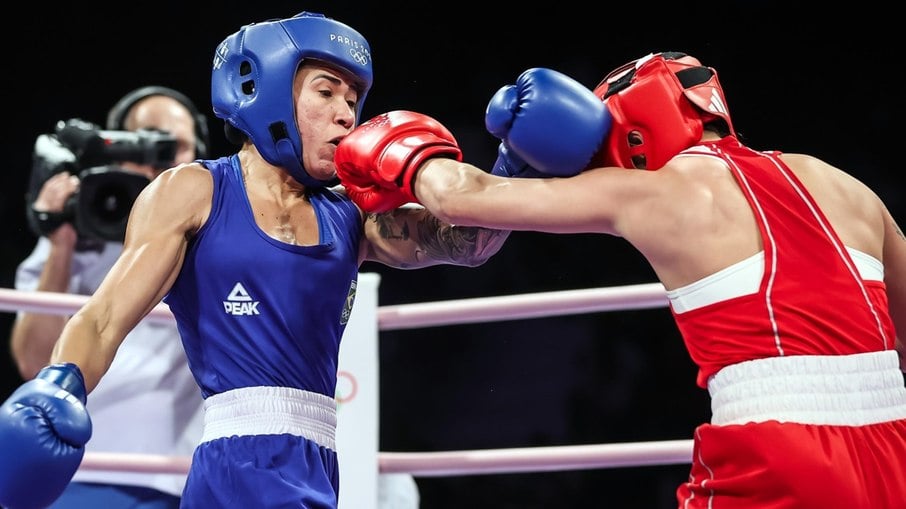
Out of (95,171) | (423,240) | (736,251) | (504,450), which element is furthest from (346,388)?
(736,251)

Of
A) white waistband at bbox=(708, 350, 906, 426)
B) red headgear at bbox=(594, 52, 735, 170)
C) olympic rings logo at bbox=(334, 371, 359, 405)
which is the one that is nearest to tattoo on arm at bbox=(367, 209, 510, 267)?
red headgear at bbox=(594, 52, 735, 170)

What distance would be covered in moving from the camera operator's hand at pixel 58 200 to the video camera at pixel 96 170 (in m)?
0.01

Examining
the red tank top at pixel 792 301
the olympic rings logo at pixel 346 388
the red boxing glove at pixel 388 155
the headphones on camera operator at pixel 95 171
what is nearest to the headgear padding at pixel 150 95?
the headphones on camera operator at pixel 95 171

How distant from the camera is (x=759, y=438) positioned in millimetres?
1688

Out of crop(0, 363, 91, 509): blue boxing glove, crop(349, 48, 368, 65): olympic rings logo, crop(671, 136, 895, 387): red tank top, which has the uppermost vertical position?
crop(349, 48, 368, 65): olympic rings logo

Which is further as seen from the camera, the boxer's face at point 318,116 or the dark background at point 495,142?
the dark background at point 495,142

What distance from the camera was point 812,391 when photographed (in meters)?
1.72

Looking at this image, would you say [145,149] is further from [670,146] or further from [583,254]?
[583,254]

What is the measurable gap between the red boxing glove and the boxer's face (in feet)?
0.22

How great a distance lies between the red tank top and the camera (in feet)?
5.73

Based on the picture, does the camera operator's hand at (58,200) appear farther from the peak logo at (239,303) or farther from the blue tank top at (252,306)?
the peak logo at (239,303)

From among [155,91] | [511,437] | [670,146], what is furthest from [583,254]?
[670,146]

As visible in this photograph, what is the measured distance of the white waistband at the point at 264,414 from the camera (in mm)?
2002

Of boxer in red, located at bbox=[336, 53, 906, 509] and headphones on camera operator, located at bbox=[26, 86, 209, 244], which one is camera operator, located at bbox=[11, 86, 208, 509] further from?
boxer in red, located at bbox=[336, 53, 906, 509]
